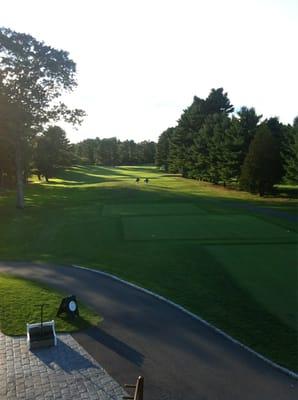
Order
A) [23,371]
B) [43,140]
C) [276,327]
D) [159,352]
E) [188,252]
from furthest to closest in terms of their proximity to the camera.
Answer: [43,140]
[188,252]
[276,327]
[159,352]
[23,371]

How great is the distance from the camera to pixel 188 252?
2100 centimetres

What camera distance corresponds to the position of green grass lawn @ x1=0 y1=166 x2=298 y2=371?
12906 mm

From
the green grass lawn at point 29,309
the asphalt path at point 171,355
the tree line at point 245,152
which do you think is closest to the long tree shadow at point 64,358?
the asphalt path at point 171,355

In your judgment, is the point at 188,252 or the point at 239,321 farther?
the point at 188,252

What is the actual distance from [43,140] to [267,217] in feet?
149

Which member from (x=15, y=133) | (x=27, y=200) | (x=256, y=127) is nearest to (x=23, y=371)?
(x=15, y=133)

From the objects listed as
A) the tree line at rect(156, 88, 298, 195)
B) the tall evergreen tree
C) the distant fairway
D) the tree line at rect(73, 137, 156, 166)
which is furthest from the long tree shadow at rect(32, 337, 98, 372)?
the tree line at rect(73, 137, 156, 166)

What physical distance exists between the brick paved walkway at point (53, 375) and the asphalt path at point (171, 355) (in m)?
0.33

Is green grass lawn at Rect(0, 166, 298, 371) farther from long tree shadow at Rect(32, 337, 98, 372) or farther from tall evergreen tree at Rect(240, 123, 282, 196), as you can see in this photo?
tall evergreen tree at Rect(240, 123, 282, 196)

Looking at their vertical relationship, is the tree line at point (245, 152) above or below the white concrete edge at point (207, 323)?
above

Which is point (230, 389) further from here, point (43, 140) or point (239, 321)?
point (43, 140)

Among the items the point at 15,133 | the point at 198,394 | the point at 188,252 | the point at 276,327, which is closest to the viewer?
the point at 198,394

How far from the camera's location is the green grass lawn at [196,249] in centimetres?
1291

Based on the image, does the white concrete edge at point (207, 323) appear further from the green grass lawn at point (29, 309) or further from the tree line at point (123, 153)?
the tree line at point (123, 153)
